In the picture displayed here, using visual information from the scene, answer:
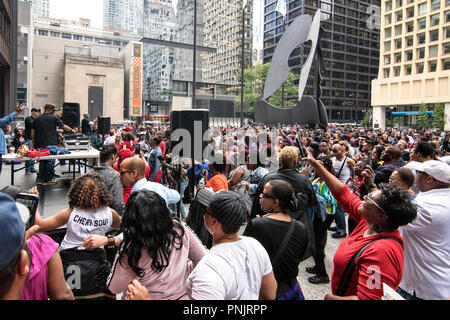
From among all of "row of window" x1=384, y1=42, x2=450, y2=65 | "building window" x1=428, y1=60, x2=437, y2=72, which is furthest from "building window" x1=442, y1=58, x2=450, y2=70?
"building window" x1=428, y1=60, x2=437, y2=72

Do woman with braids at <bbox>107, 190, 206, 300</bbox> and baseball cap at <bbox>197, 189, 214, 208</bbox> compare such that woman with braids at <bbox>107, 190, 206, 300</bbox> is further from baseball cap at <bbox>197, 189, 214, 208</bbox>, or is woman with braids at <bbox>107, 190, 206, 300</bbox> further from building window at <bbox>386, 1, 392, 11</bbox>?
building window at <bbox>386, 1, 392, 11</bbox>

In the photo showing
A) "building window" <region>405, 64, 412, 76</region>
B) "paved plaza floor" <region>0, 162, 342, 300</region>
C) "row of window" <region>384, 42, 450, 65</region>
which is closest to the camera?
"paved plaza floor" <region>0, 162, 342, 300</region>

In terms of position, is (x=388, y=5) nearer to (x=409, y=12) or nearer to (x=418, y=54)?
(x=409, y=12)

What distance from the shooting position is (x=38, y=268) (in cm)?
179

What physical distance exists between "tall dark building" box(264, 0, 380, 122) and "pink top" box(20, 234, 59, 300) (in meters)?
92.8

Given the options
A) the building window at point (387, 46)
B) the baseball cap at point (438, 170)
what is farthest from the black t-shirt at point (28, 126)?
the building window at point (387, 46)

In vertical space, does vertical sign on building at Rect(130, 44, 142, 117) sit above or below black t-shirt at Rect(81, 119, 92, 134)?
above

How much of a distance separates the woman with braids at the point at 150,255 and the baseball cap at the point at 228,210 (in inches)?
14.7

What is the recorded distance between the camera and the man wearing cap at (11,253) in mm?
1335

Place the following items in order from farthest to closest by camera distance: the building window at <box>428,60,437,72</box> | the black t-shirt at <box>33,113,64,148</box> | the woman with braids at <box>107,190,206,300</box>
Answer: the building window at <box>428,60,437,72</box> → the black t-shirt at <box>33,113,64,148</box> → the woman with braids at <box>107,190,206,300</box>

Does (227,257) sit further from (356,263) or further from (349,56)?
(349,56)

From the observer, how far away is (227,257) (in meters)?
1.89

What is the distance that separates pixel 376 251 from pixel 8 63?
2422 cm

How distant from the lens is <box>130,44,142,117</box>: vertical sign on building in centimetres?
7456
